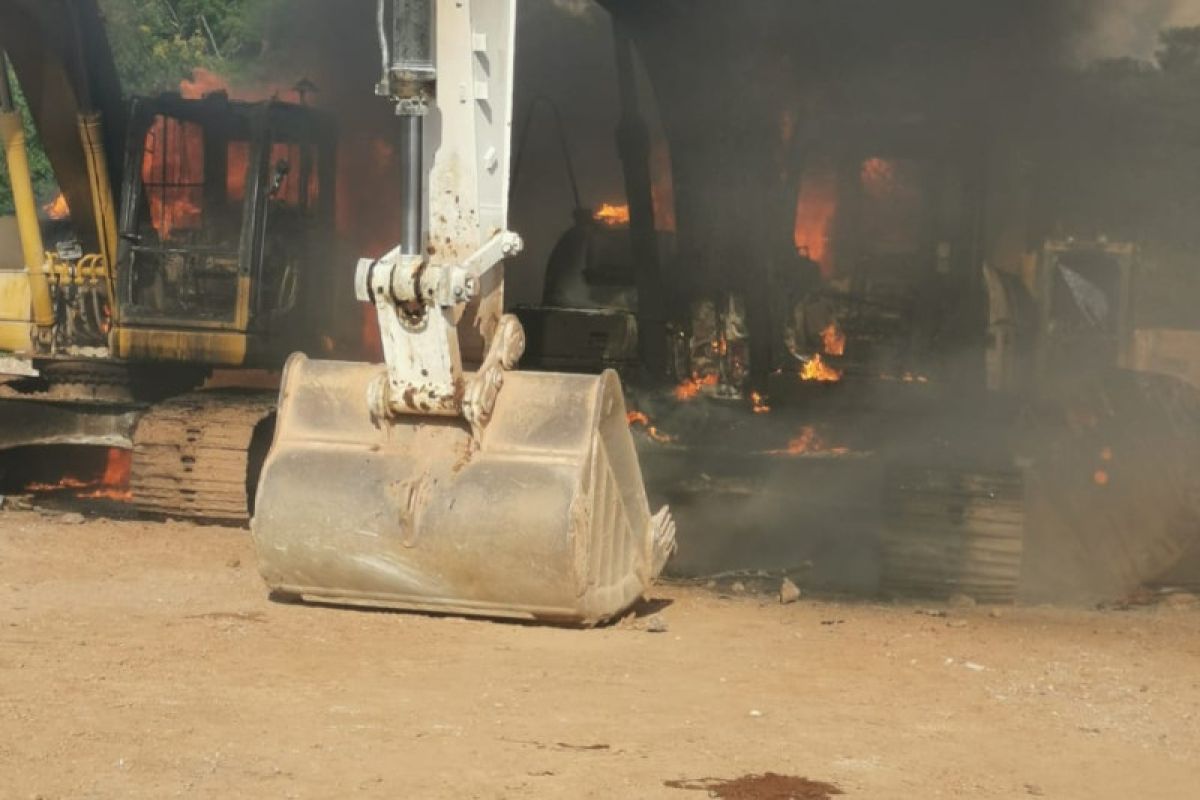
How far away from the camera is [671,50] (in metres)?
11.8

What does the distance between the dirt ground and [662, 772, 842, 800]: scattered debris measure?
34mm

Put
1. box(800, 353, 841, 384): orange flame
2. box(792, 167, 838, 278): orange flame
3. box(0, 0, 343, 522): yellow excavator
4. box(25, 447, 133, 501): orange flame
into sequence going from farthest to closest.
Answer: box(25, 447, 133, 501): orange flame, box(792, 167, 838, 278): orange flame, box(800, 353, 841, 384): orange flame, box(0, 0, 343, 522): yellow excavator

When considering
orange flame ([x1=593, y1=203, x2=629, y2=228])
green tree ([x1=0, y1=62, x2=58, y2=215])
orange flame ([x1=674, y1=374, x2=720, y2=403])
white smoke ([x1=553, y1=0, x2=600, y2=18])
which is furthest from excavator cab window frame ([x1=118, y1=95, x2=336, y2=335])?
green tree ([x1=0, y1=62, x2=58, y2=215])

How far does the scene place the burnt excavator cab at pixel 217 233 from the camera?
1359cm

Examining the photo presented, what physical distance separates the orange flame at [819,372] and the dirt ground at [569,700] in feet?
11.8

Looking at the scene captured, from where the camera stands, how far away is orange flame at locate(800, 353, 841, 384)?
1370cm

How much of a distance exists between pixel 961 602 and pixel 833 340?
3587mm

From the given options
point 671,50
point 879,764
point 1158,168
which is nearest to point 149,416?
point 671,50

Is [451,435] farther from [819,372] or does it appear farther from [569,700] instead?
[819,372]

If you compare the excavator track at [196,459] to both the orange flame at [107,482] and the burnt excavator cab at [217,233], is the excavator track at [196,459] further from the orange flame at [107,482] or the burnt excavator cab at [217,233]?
the orange flame at [107,482]

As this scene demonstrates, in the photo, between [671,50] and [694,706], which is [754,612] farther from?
[671,50]

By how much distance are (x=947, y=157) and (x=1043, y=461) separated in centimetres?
277

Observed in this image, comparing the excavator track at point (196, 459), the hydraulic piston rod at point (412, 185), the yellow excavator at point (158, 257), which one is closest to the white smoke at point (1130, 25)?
the yellow excavator at point (158, 257)

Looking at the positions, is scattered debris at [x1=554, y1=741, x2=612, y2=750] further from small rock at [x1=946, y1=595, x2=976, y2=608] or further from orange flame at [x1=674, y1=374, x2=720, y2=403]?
orange flame at [x1=674, y1=374, x2=720, y2=403]
